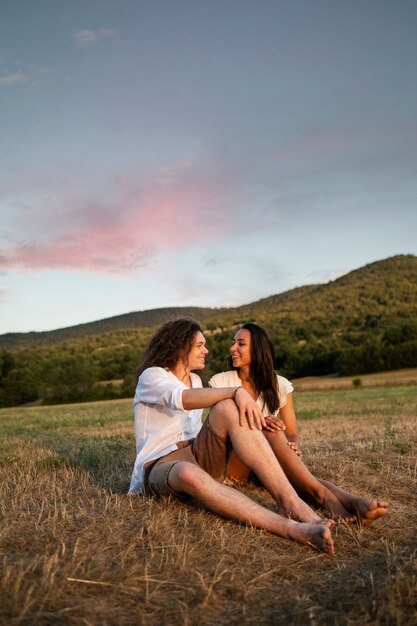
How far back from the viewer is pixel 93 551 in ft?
12.0

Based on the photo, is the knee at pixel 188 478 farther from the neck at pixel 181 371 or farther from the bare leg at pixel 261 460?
the neck at pixel 181 371

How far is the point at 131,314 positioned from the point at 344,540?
342 feet

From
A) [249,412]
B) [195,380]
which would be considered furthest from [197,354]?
[249,412]

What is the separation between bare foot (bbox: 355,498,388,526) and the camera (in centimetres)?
432

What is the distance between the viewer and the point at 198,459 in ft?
16.0

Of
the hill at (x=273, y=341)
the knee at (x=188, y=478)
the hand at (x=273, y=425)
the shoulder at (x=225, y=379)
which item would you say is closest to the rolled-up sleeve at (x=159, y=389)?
the knee at (x=188, y=478)

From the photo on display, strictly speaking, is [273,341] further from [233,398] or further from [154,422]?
[233,398]

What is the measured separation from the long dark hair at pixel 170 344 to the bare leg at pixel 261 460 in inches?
35.1

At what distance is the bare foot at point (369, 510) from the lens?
4.32 m

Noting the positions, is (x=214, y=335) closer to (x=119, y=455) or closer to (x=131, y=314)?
(x=131, y=314)

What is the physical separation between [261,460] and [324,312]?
94931mm

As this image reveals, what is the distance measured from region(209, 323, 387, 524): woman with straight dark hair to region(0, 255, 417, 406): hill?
92.6ft

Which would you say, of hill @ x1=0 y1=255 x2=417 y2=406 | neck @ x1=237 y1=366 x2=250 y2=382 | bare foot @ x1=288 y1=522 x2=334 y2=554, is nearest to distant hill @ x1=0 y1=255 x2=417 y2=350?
hill @ x1=0 y1=255 x2=417 y2=406

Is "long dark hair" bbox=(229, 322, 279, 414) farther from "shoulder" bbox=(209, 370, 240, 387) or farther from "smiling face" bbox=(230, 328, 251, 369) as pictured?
"shoulder" bbox=(209, 370, 240, 387)
